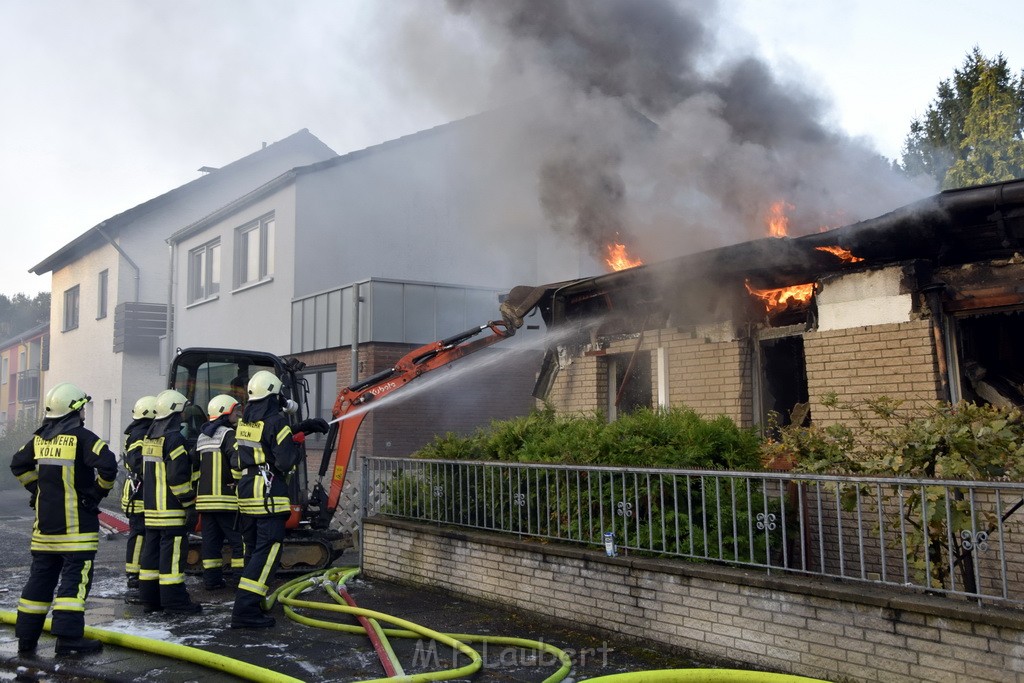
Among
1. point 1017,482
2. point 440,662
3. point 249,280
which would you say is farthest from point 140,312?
point 1017,482

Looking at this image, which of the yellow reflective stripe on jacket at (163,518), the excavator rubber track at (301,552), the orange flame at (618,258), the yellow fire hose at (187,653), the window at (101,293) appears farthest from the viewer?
the window at (101,293)

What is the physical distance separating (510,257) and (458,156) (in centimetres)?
262

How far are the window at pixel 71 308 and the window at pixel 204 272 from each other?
9.00m

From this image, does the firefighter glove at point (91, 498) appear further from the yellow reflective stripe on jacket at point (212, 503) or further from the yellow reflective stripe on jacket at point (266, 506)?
the yellow reflective stripe on jacket at point (212, 503)

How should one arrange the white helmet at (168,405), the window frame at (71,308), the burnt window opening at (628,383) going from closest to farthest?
the white helmet at (168,405)
the burnt window opening at (628,383)
the window frame at (71,308)

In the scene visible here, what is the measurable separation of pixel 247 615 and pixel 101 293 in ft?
75.7

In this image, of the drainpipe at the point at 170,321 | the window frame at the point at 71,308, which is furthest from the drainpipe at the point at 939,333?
the window frame at the point at 71,308

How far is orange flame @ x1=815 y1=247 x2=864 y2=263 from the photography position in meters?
6.98

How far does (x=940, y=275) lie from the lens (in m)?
6.77

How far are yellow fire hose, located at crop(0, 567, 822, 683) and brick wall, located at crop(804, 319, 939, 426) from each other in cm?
312

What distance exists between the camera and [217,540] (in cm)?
799

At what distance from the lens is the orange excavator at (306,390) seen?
880cm

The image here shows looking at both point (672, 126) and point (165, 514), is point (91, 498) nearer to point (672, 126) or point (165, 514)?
point (165, 514)

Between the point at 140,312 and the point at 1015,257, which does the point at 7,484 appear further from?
the point at 1015,257
